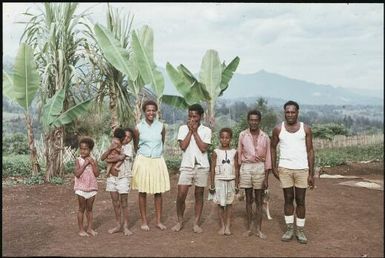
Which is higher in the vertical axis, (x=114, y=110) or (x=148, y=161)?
(x=114, y=110)

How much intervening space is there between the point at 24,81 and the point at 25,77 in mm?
84

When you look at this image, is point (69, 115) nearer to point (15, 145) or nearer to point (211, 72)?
point (211, 72)

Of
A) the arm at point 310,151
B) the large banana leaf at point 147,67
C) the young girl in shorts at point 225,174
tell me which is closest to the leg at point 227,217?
the young girl in shorts at point 225,174

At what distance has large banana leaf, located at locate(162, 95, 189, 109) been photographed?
897 centimetres

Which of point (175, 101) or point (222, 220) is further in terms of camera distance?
point (175, 101)

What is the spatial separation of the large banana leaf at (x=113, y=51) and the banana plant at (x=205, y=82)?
90 cm

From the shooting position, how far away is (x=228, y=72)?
8.91 m

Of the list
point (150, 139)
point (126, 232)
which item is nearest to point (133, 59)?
point (150, 139)

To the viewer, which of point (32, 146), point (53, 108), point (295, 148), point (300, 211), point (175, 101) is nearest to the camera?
point (295, 148)

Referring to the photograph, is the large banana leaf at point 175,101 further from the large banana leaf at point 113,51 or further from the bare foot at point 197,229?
the bare foot at point 197,229

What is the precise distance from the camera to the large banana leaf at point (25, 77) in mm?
7383

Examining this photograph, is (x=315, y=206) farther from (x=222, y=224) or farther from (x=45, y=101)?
(x=45, y=101)

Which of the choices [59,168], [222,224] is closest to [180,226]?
[222,224]

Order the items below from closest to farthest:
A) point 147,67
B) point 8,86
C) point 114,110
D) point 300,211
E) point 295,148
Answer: point 295,148 → point 300,211 → point 147,67 → point 8,86 → point 114,110
